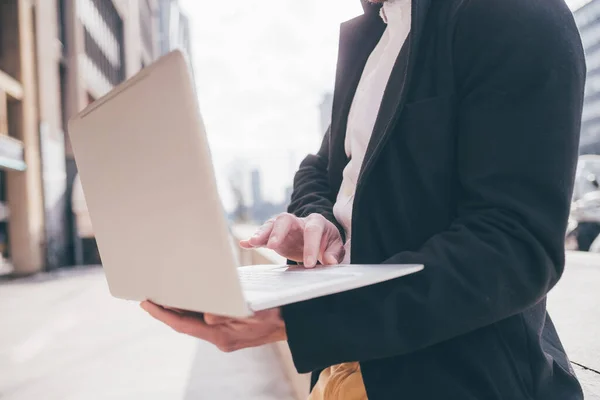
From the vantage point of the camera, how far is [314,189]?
109 cm

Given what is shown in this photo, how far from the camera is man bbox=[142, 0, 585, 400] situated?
22.1 inches

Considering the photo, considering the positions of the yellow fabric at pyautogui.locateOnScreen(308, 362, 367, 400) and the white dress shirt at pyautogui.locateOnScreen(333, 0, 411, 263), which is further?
the white dress shirt at pyautogui.locateOnScreen(333, 0, 411, 263)

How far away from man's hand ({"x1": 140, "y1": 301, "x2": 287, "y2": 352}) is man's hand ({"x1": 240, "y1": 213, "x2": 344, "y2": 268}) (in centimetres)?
18

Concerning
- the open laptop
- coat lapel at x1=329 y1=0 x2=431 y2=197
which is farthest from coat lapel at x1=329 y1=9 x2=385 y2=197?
the open laptop

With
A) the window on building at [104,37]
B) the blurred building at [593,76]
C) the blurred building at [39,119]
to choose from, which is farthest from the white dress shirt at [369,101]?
the blurred building at [593,76]

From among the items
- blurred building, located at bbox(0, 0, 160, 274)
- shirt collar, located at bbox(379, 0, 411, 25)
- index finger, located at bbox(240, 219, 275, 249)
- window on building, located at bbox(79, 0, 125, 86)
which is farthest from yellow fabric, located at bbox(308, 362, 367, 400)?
window on building, located at bbox(79, 0, 125, 86)

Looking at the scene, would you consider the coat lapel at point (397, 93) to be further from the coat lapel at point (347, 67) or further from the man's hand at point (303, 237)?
the coat lapel at point (347, 67)

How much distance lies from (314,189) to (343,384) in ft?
1.58

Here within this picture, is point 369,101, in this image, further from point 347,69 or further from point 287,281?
point 287,281

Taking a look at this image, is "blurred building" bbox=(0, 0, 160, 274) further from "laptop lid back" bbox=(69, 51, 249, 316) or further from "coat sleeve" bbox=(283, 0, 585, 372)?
"coat sleeve" bbox=(283, 0, 585, 372)

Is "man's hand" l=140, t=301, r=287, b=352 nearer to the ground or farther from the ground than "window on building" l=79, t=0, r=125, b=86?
nearer to the ground

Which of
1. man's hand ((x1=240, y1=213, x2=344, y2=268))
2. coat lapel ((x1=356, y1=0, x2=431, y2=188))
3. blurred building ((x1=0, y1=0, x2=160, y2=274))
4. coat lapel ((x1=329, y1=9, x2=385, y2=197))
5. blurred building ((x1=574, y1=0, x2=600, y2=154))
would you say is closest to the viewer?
coat lapel ((x1=356, y1=0, x2=431, y2=188))

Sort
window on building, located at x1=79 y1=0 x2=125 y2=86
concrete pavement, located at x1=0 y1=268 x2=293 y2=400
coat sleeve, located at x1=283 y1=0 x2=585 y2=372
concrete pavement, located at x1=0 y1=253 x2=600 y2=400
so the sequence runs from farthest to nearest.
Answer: window on building, located at x1=79 y1=0 x2=125 y2=86 < concrete pavement, located at x1=0 y1=268 x2=293 y2=400 < concrete pavement, located at x1=0 y1=253 x2=600 y2=400 < coat sleeve, located at x1=283 y1=0 x2=585 y2=372

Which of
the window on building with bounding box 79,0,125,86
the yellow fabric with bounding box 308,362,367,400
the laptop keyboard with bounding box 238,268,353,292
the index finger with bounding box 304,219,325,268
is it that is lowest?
the yellow fabric with bounding box 308,362,367,400
